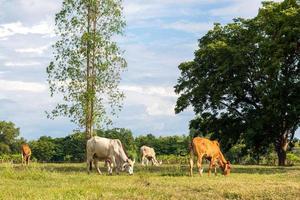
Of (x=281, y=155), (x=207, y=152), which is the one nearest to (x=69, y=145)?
(x=281, y=155)

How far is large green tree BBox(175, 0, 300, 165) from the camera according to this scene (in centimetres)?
4053

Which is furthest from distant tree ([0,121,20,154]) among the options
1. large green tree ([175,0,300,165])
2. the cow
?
the cow

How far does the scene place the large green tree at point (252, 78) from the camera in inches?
1596

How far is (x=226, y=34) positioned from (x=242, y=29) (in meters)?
1.87

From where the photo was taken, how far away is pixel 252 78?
164ft

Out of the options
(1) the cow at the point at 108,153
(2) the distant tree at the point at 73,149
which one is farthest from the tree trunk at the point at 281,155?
(2) the distant tree at the point at 73,149

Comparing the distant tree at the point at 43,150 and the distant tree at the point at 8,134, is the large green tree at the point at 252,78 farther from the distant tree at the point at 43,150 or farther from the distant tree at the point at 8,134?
the distant tree at the point at 8,134

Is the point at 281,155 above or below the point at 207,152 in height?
above

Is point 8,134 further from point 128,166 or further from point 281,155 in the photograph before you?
point 128,166

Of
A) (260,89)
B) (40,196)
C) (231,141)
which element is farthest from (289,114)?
(40,196)

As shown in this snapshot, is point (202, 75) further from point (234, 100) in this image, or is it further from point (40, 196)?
point (40, 196)

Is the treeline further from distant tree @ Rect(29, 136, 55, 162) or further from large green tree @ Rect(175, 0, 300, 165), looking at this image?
large green tree @ Rect(175, 0, 300, 165)

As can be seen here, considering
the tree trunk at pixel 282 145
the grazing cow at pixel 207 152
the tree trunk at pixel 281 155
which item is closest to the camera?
the grazing cow at pixel 207 152

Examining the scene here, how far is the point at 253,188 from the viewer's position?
20484 millimetres
